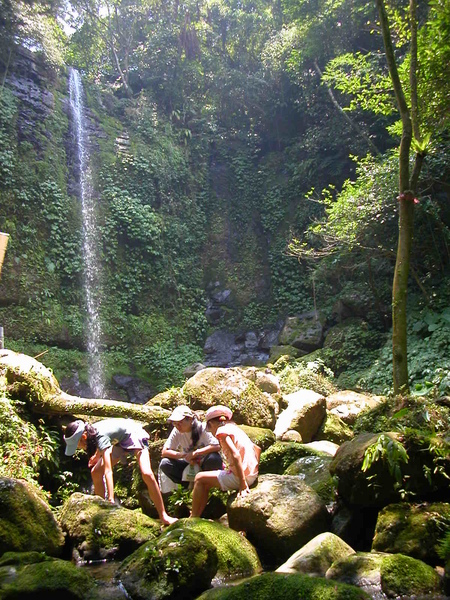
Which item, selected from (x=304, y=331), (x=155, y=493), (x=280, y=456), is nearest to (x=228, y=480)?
(x=155, y=493)

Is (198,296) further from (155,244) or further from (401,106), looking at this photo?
(401,106)

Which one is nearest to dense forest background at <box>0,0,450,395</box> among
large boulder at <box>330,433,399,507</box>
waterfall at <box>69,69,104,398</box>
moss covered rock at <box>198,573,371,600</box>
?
waterfall at <box>69,69,104,398</box>

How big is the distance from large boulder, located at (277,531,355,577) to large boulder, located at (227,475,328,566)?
0.86 ft

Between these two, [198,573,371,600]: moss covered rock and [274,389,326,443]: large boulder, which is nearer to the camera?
[198,573,371,600]: moss covered rock

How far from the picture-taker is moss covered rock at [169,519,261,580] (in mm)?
3835

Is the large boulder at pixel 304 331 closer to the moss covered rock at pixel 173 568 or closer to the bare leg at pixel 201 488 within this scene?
the bare leg at pixel 201 488

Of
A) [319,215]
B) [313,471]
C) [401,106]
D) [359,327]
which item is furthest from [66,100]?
[313,471]

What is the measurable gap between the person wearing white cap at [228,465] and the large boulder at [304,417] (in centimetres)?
221

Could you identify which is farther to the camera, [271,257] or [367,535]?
[271,257]

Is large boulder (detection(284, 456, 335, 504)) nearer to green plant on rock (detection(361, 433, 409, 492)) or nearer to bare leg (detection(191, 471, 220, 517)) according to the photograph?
green plant on rock (detection(361, 433, 409, 492))

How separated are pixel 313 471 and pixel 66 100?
16581 mm

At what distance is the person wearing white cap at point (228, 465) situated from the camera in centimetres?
443

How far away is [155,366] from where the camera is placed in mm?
14359

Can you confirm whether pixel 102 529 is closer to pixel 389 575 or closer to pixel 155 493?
pixel 155 493
